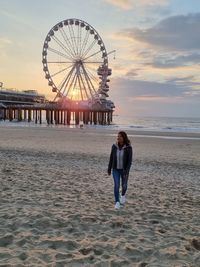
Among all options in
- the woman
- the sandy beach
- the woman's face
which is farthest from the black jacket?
the sandy beach

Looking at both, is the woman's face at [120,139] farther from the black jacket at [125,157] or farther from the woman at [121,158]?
the black jacket at [125,157]

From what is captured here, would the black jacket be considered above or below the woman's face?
below

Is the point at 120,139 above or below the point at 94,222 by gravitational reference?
above

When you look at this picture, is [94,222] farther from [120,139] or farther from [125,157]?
[120,139]

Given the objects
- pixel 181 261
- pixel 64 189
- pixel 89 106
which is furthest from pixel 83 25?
pixel 181 261

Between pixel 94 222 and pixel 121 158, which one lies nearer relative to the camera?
pixel 94 222

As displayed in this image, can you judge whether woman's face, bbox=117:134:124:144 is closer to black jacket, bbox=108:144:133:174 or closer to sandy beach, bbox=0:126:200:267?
black jacket, bbox=108:144:133:174

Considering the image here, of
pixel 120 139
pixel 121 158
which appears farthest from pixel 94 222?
pixel 120 139

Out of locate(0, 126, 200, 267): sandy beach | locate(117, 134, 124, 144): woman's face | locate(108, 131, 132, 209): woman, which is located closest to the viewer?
locate(0, 126, 200, 267): sandy beach

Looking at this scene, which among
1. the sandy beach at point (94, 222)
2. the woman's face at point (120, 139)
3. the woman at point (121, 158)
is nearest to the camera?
the sandy beach at point (94, 222)

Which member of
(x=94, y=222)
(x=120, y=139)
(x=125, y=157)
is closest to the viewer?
(x=94, y=222)

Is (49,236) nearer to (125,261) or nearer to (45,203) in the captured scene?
(125,261)

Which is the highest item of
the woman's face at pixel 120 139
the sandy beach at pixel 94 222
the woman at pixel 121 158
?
the woman's face at pixel 120 139

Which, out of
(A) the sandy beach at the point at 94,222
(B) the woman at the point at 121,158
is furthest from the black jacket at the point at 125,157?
(A) the sandy beach at the point at 94,222
